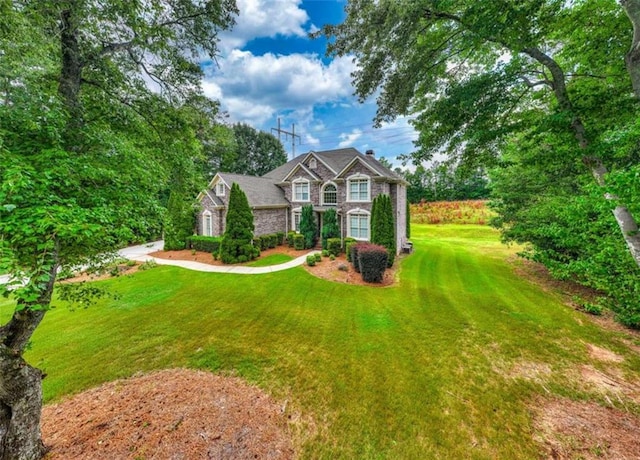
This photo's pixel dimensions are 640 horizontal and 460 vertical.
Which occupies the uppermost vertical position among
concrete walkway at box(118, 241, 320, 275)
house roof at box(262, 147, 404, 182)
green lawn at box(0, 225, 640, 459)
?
house roof at box(262, 147, 404, 182)

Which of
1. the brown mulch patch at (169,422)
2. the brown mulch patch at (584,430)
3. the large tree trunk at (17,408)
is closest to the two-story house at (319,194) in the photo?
the brown mulch patch at (584,430)

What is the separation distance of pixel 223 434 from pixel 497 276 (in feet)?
43.3

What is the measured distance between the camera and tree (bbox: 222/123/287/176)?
35875mm

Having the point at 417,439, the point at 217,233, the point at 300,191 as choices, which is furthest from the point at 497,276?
the point at 217,233

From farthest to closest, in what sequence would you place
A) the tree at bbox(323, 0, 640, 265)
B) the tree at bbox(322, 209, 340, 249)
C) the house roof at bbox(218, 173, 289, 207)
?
the house roof at bbox(218, 173, 289, 207) → the tree at bbox(322, 209, 340, 249) → the tree at bbox(323, 0, 640, 265)

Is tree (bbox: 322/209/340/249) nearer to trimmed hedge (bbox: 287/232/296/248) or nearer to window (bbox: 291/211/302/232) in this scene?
trimmed hedge (bbox: 287/232/296/248)

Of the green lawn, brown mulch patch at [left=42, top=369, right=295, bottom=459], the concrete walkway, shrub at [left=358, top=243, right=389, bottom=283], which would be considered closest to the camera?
brown mulch patch at [left=42, top=369, right=295, bottom=459]

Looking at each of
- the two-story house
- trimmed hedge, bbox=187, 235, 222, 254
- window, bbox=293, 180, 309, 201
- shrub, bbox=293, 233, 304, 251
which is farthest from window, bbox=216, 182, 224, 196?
shrub, bbox=293, 233, 304, 251

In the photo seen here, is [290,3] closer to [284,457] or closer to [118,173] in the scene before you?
[118,173]

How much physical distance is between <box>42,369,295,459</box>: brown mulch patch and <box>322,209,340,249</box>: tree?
42.2ft

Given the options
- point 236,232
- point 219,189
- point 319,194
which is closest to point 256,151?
point 219,189

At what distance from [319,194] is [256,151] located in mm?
22898

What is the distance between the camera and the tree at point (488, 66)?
546 cm

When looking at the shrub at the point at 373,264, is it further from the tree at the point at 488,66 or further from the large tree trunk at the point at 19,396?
the large tree trunk at the point at 19,396
